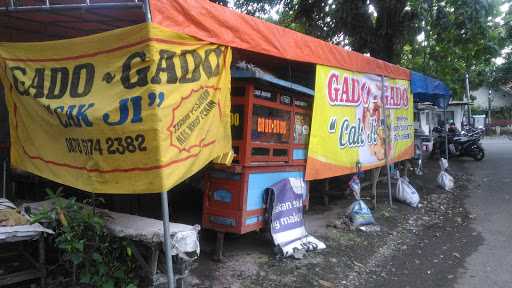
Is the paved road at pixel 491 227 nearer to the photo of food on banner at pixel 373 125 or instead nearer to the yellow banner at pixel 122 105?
the photo of food on banner at pixel 373 125

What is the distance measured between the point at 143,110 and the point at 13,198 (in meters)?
3.48

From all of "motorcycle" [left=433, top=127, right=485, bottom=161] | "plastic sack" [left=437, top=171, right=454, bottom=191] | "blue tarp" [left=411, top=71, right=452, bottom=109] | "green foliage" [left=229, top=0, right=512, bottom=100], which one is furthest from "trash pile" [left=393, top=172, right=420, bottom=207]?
"motorcycle" [left=433, top=127, right=485, bottom=161]

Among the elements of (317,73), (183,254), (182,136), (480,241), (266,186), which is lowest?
(480,241)

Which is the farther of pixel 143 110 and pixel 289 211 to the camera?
pixel 289 211

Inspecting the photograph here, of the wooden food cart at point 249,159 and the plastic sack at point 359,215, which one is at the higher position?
the wooden food cart at point 249,159

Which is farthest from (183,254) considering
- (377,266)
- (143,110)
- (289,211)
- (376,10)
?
(376,10)

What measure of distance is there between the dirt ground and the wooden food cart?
0.40 meters

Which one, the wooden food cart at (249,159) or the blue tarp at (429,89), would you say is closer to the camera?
the wooden food cart at (249,159)

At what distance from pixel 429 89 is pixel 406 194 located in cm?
278

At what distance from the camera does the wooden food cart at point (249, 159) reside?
482 cm

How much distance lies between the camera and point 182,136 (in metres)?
3.53

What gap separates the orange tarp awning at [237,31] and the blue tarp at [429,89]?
3.96 meters

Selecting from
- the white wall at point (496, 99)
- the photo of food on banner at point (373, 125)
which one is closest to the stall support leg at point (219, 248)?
the photo of food on banner at point (373, 125)

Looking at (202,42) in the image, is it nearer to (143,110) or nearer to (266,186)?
(143,110)
